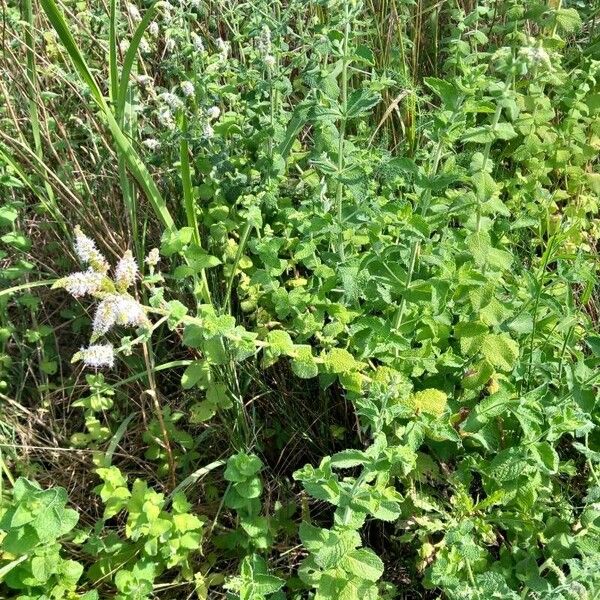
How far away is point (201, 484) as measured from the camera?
1820 mm

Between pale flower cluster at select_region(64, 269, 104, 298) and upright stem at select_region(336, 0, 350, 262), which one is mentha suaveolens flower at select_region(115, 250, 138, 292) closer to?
pale flower cluster at select_region(64, 269, 104, 298)

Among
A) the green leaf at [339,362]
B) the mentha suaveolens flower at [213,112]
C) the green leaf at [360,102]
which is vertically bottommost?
the green leaf at [339,362]

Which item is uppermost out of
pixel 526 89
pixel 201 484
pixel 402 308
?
pixel 526 89

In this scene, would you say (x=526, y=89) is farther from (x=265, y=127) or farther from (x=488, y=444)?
(x=488, y=444)

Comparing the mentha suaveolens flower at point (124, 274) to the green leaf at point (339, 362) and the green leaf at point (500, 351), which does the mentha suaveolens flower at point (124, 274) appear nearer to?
the green leaf at point (339, 362)

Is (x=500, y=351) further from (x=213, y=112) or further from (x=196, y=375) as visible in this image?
(x=213, y=112)

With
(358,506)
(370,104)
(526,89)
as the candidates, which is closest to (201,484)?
(358,506)

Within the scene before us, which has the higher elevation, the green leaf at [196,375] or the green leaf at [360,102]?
the green leaf at [360,102]

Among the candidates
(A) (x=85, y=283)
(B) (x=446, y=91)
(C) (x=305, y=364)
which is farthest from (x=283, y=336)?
(B) (x=446, y=91)

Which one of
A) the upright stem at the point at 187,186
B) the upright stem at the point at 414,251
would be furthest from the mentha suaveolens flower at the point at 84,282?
the upright stem at the point at 414,251

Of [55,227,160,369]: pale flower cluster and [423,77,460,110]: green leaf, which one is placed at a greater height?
[423,77,460,110]: green leaf

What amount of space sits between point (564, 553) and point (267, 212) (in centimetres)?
99

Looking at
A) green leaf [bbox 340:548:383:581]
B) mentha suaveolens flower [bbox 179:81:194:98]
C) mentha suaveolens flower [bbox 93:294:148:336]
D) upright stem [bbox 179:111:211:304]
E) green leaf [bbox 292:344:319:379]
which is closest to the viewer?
mentha suaveolens flower [bbox 93:294:148:336]

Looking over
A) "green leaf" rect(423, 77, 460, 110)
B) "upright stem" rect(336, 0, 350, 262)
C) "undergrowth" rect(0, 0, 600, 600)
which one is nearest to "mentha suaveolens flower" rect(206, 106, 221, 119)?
"undergrowth" rect(0, 0, 600, 600)
